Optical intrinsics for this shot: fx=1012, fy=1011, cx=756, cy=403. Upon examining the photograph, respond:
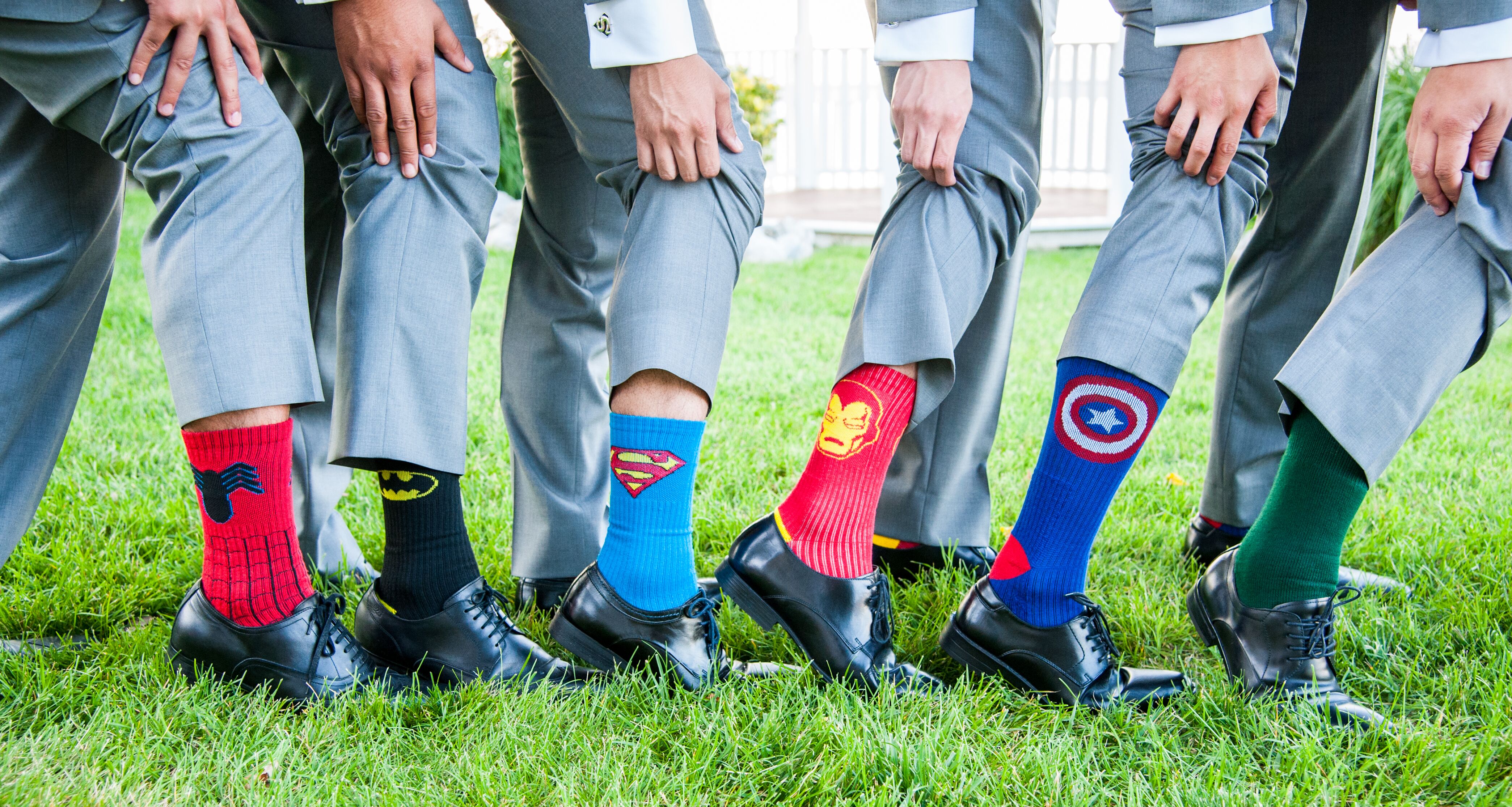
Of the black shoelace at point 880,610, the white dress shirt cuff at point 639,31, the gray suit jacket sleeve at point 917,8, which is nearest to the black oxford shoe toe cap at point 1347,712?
the black shoelace at point 880,610

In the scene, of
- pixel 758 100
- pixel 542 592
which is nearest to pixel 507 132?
pixel 758 100

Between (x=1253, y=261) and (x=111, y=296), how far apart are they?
3.95 m

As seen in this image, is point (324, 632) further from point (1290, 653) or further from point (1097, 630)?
point (1290, 653)

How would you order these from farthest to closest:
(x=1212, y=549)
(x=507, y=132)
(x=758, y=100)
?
(x=758, y=100) < (x=507, y=132) < (x=1212, y=549)

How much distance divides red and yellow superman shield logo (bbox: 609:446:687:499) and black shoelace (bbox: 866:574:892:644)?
0.31 m

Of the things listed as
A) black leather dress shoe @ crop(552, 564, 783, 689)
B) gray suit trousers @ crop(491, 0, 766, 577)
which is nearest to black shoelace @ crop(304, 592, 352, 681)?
black leather dress shoe @ crop(552, 564, 783, 689)

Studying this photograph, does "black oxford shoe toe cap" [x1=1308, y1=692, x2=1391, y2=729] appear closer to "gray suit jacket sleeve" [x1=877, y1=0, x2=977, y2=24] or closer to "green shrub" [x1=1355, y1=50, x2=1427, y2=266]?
"gray suit jacket sleeve" [x1=877, y1=0, x2=977, y2=24]

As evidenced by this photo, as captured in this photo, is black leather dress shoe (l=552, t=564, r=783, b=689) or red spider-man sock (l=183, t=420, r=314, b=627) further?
black leather dress shoe (l=552, t=564, r=783, b=689)

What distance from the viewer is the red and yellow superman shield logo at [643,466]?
1182 millimetres

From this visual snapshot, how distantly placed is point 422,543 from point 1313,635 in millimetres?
1111

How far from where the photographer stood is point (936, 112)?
4.33 ft

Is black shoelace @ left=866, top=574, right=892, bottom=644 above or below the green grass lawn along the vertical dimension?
above

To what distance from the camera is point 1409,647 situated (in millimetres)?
1419

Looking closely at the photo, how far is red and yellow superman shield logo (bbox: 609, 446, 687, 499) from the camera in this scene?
1182 mm
